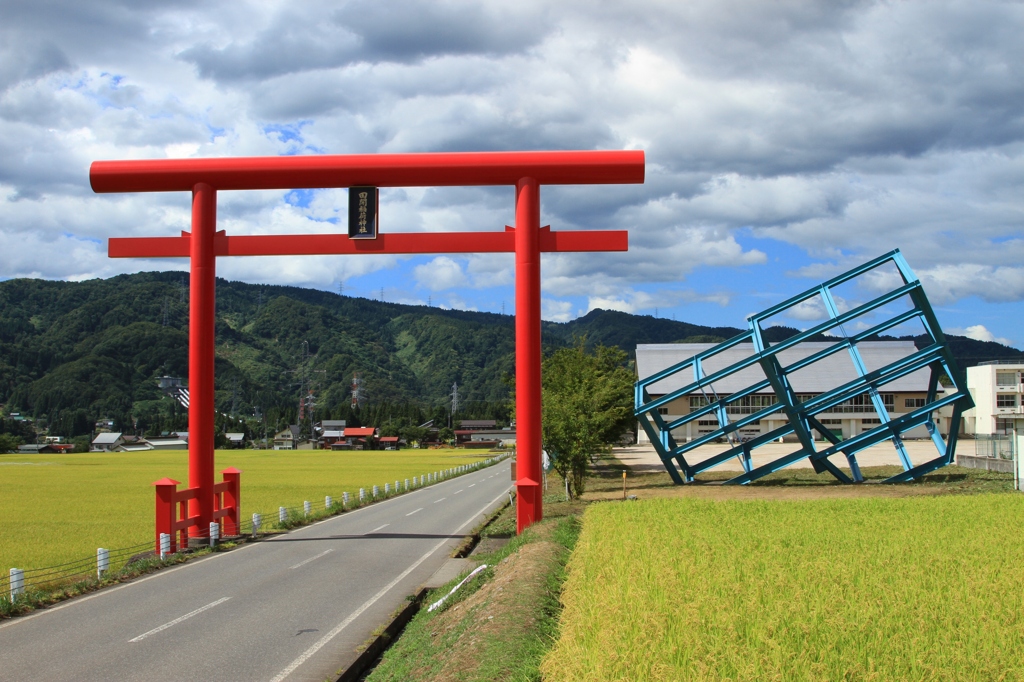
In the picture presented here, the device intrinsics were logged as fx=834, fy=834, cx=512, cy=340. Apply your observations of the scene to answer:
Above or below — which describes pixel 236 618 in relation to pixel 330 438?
above

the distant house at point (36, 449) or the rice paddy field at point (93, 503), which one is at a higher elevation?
the rice paddy field at point (93, 503)

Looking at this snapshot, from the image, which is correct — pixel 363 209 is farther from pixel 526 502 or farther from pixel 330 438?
pixel 330 438

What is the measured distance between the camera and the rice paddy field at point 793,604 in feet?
20.8

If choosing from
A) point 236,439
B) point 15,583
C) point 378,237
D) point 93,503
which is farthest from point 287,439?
point 15,583

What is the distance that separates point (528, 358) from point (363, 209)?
16.7ft

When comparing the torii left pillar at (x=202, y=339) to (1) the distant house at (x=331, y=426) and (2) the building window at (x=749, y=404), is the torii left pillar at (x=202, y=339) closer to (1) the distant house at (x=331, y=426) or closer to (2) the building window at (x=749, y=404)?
(2) the building window at (x=749, y=404)

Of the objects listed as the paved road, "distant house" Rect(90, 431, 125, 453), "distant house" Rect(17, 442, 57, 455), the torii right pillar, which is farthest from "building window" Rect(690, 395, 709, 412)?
"distant house" Rect(90, 431, 125, 453)

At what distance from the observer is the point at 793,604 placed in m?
7.95

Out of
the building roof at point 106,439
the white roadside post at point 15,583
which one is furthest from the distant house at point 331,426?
the white roadside post at point 15,583

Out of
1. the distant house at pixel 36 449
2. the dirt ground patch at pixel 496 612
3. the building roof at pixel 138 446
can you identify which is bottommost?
the building roof at pixel 138 446

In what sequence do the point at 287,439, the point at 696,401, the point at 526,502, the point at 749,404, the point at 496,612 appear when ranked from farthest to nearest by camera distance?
the point at 287,439 → the point at 696,401 → the point at 749,404 → the point at 526,502 → the point at 496,612

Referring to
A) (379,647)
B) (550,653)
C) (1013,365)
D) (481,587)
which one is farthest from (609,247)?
(1013,365)

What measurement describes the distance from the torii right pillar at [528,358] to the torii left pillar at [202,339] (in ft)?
23.6

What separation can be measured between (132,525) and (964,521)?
2577 centimetres
